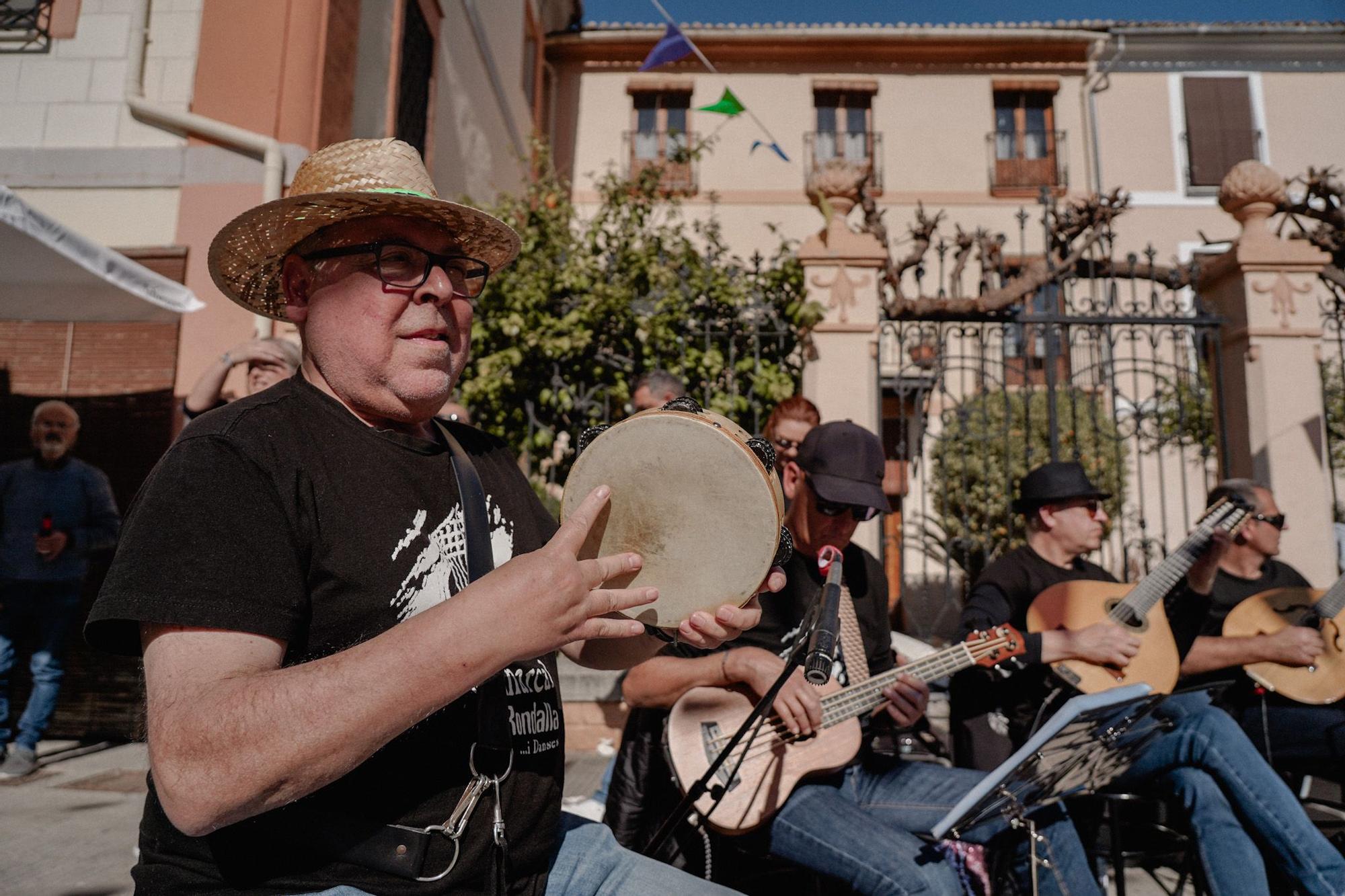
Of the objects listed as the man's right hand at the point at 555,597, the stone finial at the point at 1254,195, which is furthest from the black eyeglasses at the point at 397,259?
the stone finial at the point at 1254,195

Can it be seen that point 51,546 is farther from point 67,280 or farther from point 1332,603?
point 1332,603

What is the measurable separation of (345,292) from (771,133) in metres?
16.9

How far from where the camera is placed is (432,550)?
1411 mm

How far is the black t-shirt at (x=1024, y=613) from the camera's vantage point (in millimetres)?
3395

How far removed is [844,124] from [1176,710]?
16.1 m

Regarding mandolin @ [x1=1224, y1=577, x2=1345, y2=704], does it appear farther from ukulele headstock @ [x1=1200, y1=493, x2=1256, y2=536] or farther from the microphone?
the microphone

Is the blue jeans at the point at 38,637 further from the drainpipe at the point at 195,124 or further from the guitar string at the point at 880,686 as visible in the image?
the guitar string at the point at 880,686

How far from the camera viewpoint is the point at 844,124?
17234 mm

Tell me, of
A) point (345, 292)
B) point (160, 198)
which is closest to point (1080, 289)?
point (160, 198)

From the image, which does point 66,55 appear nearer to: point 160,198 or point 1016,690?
point 160,198

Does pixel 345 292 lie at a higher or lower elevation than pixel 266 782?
higher

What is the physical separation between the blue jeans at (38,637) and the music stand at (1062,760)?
5081 mm

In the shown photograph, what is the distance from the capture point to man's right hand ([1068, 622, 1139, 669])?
3338 millimetres

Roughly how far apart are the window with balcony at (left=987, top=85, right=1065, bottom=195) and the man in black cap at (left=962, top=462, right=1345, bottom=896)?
48.3 feet
